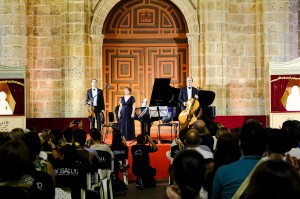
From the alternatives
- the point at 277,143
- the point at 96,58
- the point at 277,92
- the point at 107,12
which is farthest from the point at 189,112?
the point at 277,143

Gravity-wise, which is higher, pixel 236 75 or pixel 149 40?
pixel 149 40

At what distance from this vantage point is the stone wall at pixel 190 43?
14703 mm

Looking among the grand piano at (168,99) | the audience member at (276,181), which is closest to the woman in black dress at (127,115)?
the grand piano at (168,99)

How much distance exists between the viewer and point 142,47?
15656 mm

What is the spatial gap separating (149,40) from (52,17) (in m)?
2.91

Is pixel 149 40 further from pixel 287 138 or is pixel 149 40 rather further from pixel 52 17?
pixel 287 138

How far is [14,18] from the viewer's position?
14680 mm

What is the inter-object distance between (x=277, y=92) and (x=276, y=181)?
1143 cm

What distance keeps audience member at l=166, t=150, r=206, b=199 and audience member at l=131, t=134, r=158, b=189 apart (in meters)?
6.13

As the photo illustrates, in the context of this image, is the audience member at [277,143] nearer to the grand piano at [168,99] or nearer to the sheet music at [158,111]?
the grand piano at [168,99]

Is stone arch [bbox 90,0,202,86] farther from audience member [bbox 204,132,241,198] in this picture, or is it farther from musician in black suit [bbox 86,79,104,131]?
audience member [bbox 204,132,241,198]

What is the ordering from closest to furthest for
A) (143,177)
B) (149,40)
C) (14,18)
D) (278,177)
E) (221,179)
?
(278,177)
(221,179)
(143,177)
(14,18)
(149,40)

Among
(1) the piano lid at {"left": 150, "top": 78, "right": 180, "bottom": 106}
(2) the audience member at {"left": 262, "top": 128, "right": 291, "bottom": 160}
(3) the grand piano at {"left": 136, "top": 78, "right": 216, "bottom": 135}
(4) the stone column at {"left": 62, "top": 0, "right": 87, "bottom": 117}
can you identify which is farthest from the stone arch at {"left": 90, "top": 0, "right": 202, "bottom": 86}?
(2) the audience member at {"left": 262, "top": 128, "right": 291, "bottom": 160}

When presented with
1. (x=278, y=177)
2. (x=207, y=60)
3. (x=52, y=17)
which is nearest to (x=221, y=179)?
(x=278, y=177)
